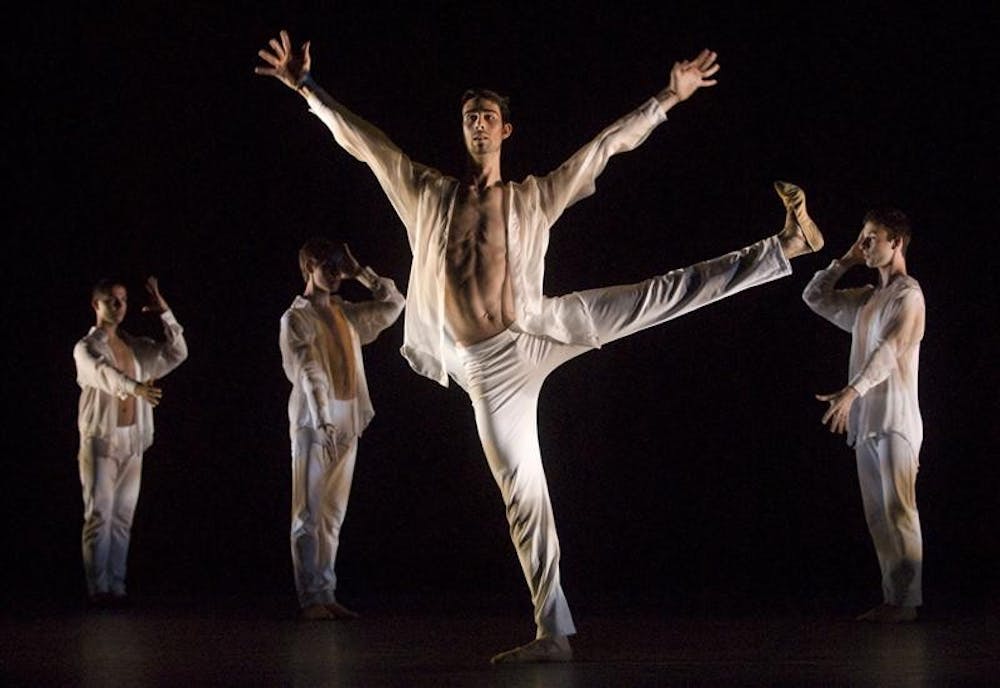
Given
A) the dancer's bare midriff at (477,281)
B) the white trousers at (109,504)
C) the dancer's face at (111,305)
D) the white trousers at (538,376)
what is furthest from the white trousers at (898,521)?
the dancer's face at (111,305)

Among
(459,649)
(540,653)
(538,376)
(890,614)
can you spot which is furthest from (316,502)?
(890,614)

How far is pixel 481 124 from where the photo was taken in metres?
4.38

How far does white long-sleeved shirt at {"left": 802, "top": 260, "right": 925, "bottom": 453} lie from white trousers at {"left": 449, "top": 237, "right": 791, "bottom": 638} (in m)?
1.00

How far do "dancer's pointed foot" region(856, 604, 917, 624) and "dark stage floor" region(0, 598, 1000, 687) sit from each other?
0.06 meters

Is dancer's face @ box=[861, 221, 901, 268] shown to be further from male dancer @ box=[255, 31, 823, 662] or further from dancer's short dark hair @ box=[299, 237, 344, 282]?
dancer's short dark hair @ box=[299, 237, 344, 282]

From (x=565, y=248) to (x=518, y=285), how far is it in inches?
98.7

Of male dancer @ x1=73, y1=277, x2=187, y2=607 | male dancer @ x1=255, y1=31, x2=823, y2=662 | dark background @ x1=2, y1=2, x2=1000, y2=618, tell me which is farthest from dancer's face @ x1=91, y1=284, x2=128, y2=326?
male dancer @ x1=255, y1=31, x2=823, y2=662

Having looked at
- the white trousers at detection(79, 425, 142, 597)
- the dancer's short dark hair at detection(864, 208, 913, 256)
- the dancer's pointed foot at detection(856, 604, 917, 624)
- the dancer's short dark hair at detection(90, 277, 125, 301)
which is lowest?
the dancer's pointed foot at detection(856, 604, 917, 624)

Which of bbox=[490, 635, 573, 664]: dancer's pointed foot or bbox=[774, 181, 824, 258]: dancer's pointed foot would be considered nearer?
bbox=[490, 635, 573, 664]: dancer's pointed foot

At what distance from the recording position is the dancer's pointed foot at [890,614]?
5.07 meters

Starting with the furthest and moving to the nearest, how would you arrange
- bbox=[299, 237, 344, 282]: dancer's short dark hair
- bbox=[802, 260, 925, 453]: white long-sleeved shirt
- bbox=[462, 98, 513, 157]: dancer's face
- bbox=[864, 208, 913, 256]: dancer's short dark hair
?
bbox=[299, 237, 344, 282]: dancer's short dark hair < bbox=[864, 208, 913, 256]: dancer's short dark hair < bbox=[802, 260, 925, 453]: white long-sleeved shirt < bbox=[462, 98, 513, 157]: dancer's face

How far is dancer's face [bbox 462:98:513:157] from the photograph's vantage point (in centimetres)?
438

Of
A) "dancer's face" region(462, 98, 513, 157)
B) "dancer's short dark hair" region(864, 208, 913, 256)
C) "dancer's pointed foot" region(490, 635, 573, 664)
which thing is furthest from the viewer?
"dancer's short dark hair" region(864, 208, 913, 256)

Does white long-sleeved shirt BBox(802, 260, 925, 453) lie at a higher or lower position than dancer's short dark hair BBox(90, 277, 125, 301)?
lower
